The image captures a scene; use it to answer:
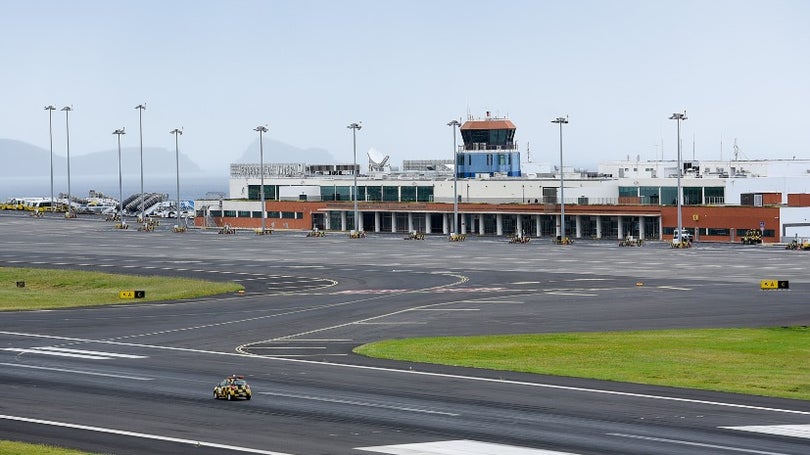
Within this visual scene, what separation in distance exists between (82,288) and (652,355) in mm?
59993

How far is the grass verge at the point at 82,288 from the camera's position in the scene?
9320cm

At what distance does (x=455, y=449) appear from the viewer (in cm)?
3847

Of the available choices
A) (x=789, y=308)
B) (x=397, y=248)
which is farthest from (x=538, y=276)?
Answer: (x=397, y=248)

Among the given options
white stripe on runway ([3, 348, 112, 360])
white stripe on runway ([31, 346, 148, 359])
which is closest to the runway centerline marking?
white stripe on runway ([31, 346, 148, 359])

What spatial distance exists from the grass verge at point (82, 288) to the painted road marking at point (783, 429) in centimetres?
5922

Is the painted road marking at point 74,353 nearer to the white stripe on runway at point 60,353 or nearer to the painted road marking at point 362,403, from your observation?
the white stripe on runway at point 60,353

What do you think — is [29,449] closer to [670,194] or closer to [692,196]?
[692,196]

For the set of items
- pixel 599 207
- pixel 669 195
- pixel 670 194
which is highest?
pixel 670 194

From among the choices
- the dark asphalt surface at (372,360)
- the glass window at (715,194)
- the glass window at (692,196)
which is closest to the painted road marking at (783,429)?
the dark asphalt surface at (372,360)

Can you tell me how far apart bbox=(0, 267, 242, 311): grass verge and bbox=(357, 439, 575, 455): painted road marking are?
55.3 metres

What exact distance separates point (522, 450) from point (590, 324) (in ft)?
116

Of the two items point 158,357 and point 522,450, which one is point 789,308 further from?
point 522,450

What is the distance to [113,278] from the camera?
109625 mm

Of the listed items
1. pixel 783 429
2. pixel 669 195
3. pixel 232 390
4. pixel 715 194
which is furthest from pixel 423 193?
pixel 783 429
